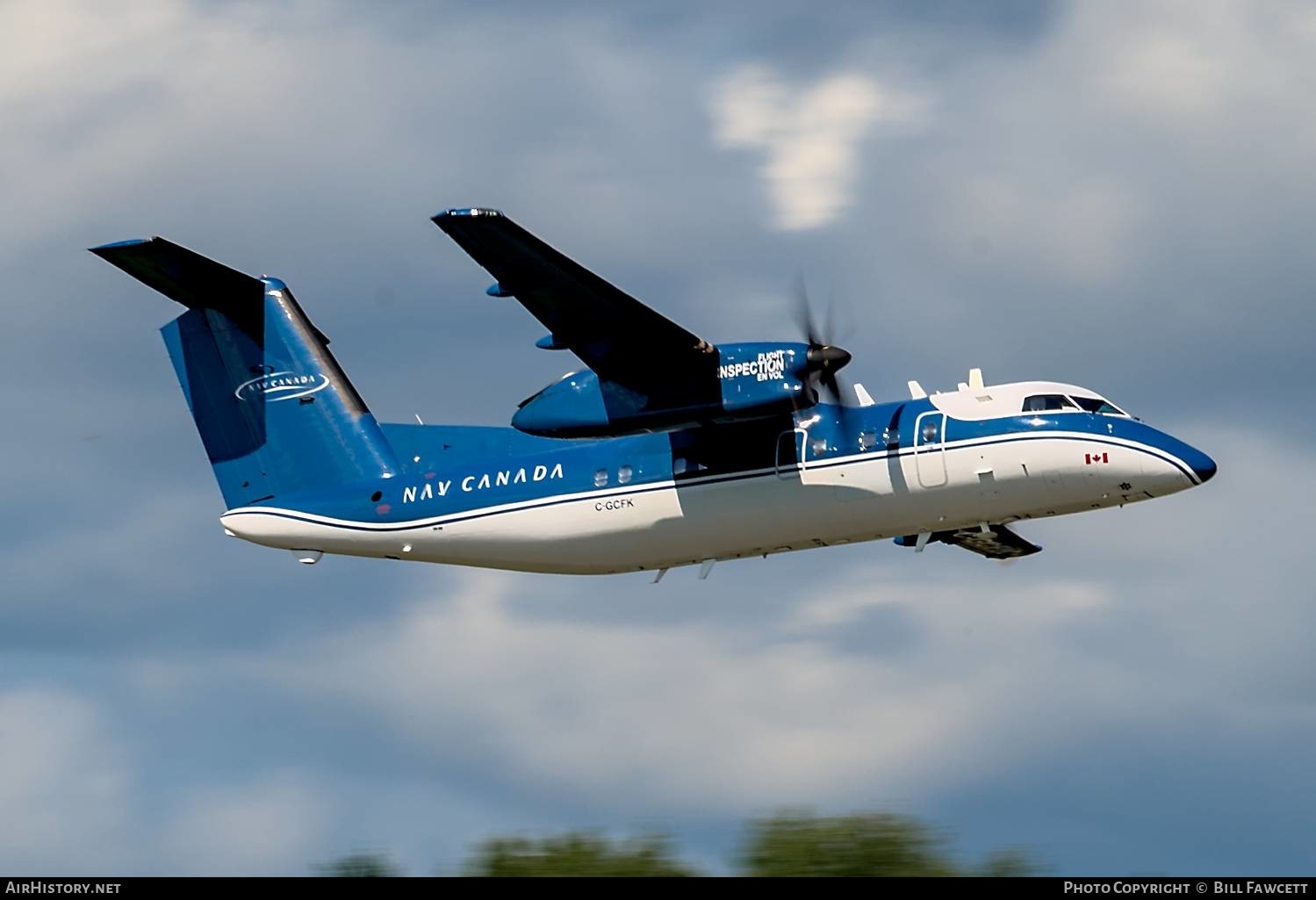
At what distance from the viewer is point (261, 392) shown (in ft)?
83.8

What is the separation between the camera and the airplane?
20.9 m

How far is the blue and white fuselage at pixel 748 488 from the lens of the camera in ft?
68.5

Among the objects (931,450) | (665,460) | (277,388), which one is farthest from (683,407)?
(277,388)

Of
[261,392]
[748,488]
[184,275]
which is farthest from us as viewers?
[261,392]

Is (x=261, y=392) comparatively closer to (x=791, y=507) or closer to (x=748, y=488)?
(x=748, y=488)

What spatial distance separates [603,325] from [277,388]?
20.8 ft

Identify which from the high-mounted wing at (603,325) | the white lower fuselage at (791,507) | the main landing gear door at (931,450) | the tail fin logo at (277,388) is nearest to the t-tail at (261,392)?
the tail fin logo at (277,388)

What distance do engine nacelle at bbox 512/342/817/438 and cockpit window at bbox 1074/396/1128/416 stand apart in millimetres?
3157

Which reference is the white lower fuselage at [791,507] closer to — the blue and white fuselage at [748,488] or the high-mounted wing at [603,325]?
the blue and white fuselage at [748,488]
